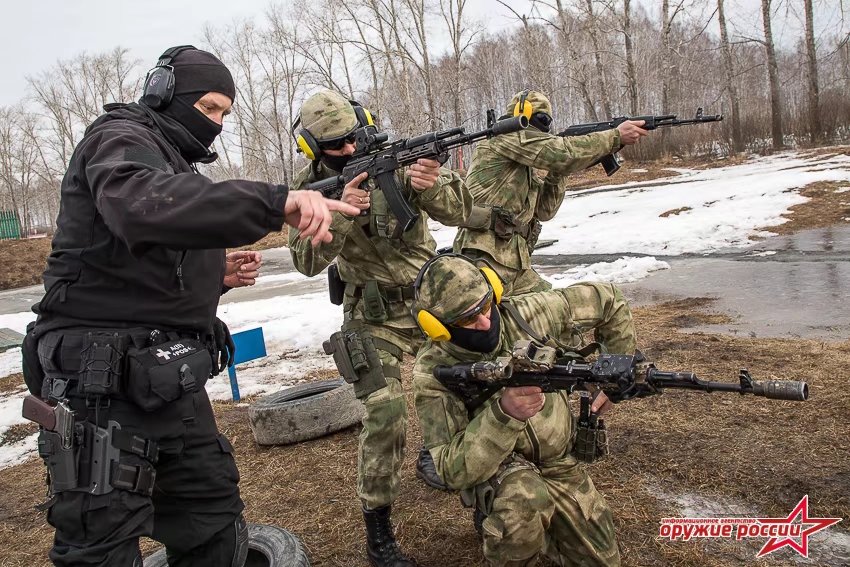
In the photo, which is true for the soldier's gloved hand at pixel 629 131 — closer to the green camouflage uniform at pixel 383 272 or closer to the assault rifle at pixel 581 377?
the green camouflage uniform at pixel 383 272

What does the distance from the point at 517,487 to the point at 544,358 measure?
65cm

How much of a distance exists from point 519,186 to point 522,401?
240cm

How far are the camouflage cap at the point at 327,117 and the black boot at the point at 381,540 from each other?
2.02 metres

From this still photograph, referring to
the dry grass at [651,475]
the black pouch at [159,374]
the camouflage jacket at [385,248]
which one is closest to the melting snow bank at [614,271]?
the dry grass at [651,475]

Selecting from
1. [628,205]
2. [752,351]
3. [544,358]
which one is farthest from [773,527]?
[628,205]

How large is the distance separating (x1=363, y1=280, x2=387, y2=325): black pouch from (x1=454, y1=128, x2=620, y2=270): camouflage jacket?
3.62 ft

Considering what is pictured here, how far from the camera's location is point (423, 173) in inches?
137

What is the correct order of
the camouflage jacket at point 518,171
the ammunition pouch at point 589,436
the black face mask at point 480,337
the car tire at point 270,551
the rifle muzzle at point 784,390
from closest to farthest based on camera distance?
the rifle muzzle at point 784,390 → the black face mask at point 480,337 → the ammunition pouch at point 589,436 → the car tire at point 270,551 → the camouflage jacket at point 518,171

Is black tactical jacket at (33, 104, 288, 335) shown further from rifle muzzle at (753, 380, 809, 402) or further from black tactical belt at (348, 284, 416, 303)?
rifle muzzle at (753, 380, 809, 402)

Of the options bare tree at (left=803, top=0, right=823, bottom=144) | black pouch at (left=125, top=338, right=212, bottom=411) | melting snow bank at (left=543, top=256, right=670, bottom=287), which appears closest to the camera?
black pouch at (left=125, top=338, right=212, bottom=411)

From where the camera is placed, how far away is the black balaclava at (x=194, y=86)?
241 cm

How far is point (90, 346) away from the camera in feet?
6.89

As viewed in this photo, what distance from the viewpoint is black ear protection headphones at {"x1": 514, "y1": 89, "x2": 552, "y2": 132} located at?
461cm

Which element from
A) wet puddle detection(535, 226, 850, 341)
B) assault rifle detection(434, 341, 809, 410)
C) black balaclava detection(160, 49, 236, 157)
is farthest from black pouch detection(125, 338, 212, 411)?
wet puddle detection(535, 226, 850, 341)
